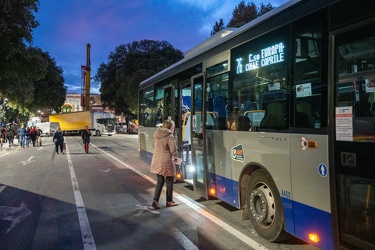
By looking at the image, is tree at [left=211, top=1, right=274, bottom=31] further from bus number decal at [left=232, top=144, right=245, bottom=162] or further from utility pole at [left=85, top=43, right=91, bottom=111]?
bus number decal at [left=232, top=144, right=245, bottom=162]

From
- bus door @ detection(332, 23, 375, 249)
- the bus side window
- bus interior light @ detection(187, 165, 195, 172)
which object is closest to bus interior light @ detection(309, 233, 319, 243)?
bus door @ detection(332, 23, 375, 249)

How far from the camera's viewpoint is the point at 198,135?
7.44 m

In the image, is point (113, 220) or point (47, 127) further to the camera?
point (47, 127)

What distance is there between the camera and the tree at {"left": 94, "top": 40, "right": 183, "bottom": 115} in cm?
4862

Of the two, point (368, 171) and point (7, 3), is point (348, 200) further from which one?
point (7, 3)

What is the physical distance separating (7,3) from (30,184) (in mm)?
7427

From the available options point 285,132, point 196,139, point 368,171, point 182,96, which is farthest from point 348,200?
point 182,96

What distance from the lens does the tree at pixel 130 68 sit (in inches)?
1914

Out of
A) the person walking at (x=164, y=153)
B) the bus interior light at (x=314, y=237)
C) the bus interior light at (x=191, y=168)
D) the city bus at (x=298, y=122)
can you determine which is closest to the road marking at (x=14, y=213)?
the person walking at (x=164, y=153)

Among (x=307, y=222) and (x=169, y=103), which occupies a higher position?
(x=169, y=103)

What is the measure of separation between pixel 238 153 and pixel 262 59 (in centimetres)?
158

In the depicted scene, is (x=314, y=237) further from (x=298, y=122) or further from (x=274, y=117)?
(x=274, y=117)

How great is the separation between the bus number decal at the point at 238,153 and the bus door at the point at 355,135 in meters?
2.13

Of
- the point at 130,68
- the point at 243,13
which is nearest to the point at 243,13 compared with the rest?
the point at 243,13
